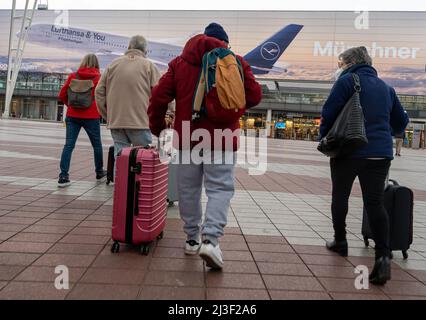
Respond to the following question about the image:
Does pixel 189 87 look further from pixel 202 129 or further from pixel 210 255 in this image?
pixel 210 255

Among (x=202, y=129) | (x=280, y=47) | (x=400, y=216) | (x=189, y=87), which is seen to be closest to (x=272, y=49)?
(x=280, y=47)

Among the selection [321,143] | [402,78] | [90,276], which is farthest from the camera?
[402,78]

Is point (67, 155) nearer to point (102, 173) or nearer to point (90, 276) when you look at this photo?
point (102, 173)

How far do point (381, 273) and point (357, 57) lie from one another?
5.41 ft

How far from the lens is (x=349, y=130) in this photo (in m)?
3.08

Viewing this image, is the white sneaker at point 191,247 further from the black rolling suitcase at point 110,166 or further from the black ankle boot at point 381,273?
the black rolling suitcase at point 110,166

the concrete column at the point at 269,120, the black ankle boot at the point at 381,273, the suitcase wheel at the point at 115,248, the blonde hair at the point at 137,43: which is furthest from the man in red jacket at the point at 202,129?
Answer: the concrete column at the point at 269,120

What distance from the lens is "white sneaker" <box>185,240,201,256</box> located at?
3297mm

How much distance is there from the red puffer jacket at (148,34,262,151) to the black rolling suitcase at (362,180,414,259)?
1.41m

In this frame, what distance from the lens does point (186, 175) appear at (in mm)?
3119

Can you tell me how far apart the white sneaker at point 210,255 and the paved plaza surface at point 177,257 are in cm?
7
